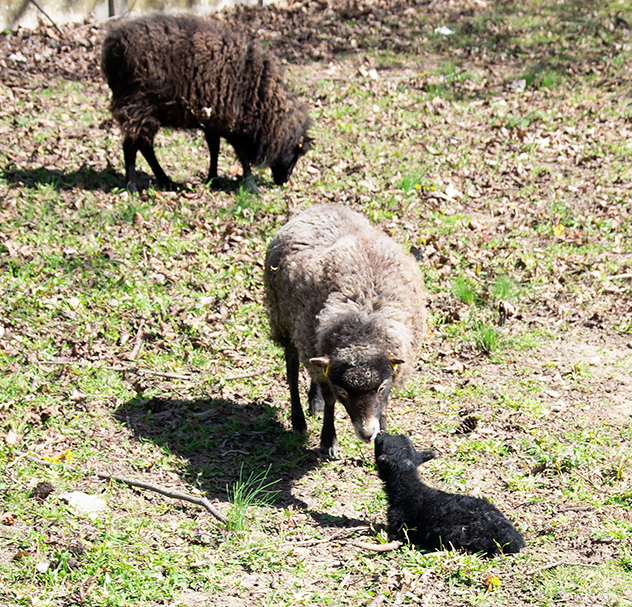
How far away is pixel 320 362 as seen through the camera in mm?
4438

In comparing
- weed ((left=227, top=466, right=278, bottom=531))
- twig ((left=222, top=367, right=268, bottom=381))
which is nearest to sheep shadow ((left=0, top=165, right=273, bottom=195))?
twig ((left=222, top=367, right=268, bottom=381))

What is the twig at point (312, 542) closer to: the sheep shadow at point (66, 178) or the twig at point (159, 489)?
the twig at point (159, 489)

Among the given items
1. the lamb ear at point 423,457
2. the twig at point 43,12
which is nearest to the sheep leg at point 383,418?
the lamb ear at point 423,457

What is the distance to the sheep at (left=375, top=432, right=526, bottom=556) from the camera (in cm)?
382

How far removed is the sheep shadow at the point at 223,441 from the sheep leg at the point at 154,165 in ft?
12.6

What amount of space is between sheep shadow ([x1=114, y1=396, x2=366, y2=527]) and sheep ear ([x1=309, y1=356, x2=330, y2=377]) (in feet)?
2.79

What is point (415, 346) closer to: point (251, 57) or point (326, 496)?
point (326, 496)

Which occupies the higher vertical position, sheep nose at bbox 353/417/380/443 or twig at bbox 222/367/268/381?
sheep nose at bbox 353/417/380/443

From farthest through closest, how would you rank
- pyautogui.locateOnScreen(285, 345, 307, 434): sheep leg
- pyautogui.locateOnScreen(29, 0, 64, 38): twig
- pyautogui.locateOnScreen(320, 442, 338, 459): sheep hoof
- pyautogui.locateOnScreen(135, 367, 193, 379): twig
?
pyautogui.locateOnScreen(29, 0, 64, 38): twig < pyautogui.locateOnScreen(135, 367, 193, 379): twig < pyautogui.locateOnScreen(285, 345, 307, 434): sheep leg < pyautogui.locateOnScreen(320, 442, 338, 459): sheep hoof

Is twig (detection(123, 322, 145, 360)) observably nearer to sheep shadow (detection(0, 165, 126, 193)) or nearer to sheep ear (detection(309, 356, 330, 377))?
Result: sheep ear (detection(309, 356, 330, 377))

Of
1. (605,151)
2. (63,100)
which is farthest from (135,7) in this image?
(605,151)

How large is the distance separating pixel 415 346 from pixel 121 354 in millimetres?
2655

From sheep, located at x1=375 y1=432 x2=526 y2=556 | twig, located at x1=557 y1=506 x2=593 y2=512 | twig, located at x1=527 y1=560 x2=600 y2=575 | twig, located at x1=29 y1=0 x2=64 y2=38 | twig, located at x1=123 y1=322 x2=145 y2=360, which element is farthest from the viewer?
twig, located at x1=29 y1=0 x2=64 y2=38

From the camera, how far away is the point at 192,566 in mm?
3795
